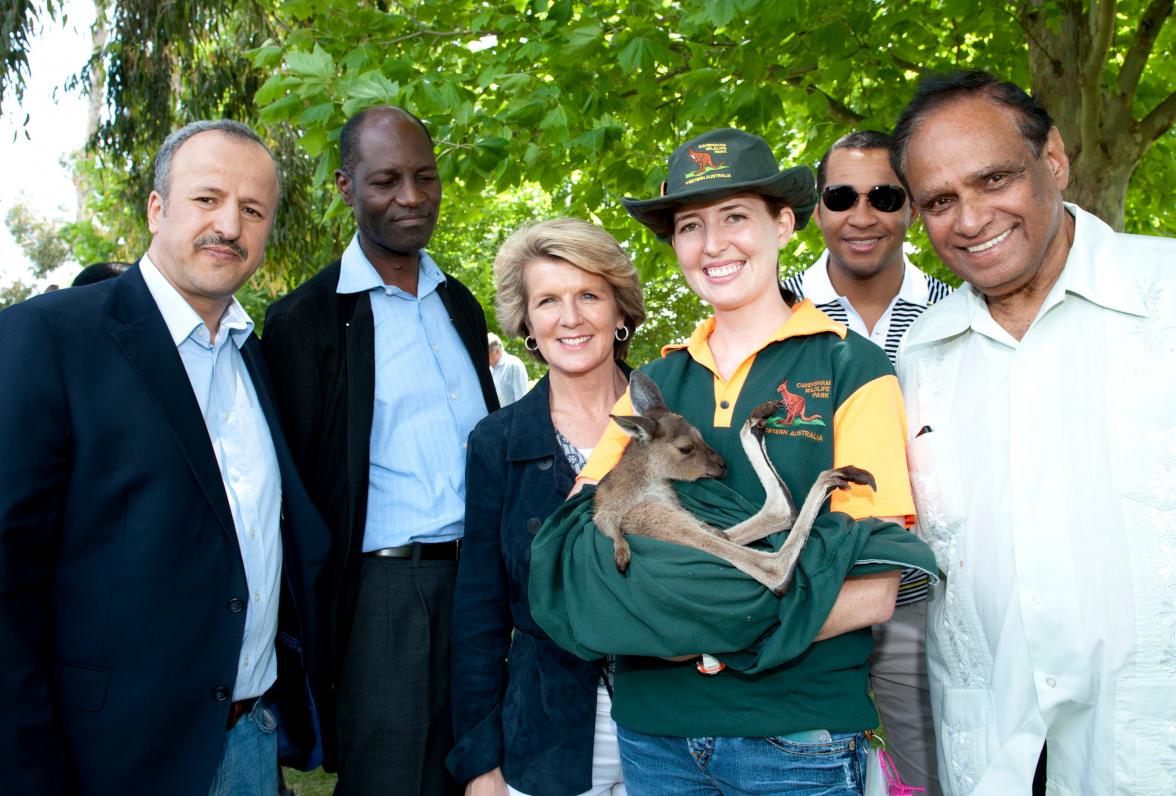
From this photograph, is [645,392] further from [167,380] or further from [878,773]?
[167,380]

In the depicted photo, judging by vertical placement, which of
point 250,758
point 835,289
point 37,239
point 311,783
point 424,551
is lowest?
point 311,783

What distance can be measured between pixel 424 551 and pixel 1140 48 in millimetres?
6605

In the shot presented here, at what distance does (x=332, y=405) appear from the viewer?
382 cm

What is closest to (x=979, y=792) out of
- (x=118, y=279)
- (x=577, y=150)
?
(x=118, y=279)

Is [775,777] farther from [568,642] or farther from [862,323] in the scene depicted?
[862,323]

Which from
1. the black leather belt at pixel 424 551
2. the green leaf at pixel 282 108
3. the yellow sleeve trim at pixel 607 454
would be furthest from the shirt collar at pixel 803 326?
the green leaf at pixel 282 108

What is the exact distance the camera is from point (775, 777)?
95.7 inches

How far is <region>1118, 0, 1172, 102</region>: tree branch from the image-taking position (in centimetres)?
662

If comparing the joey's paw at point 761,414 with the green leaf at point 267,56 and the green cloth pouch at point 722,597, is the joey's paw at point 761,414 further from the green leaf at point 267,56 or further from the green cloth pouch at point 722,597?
the green leaf at point 267,56

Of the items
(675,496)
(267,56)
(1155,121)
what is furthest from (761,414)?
(1155,121)

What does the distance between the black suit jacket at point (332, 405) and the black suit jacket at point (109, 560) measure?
27.3 inches

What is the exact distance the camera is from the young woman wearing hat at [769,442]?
243cm

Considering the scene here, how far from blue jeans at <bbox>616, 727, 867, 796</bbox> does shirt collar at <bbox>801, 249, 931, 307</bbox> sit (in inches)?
98.9

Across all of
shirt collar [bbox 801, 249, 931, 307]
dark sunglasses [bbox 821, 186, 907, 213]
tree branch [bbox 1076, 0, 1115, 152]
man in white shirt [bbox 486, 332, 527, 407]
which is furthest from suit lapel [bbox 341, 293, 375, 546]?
man in white shirt [bbox 486, 332, 527, 407]
